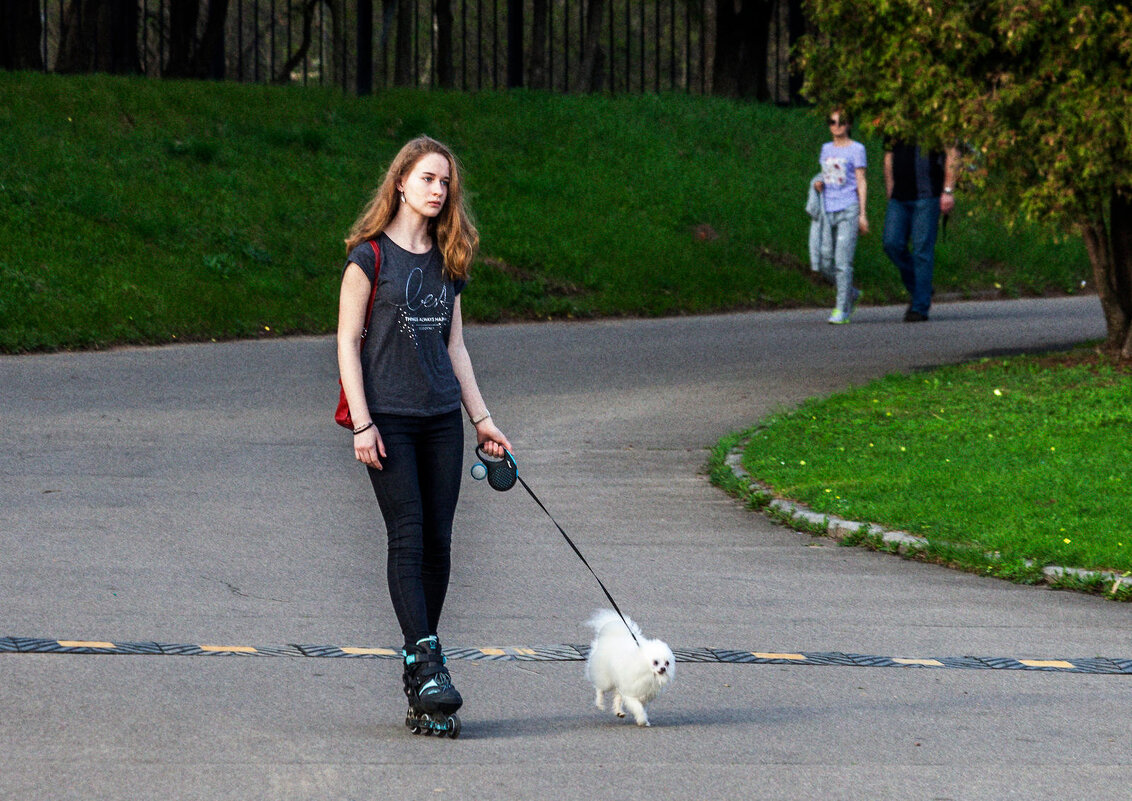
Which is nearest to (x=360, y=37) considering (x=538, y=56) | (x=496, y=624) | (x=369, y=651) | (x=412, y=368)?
(x=538, y=56)

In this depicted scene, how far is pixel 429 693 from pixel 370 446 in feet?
2.62

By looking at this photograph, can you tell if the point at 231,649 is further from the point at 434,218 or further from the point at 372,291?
the point at 434,218

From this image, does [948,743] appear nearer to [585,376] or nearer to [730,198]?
[585,376]

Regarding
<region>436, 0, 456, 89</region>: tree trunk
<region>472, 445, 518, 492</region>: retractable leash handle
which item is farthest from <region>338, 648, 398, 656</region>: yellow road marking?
<region>436, 0, 456, 89</region>: tree trunk

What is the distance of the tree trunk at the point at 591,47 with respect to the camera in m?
30.5

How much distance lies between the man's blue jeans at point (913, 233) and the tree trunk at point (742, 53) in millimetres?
13094

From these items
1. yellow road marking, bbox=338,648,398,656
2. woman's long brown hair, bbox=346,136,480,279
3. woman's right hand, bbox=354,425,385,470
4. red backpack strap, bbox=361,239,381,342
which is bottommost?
yellow road marking, bbox=338,648,398,656

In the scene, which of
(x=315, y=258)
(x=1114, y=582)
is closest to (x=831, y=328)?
(x=315, y=258)

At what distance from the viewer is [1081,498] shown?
910 centimetres

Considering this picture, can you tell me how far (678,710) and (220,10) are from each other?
78.6 ft

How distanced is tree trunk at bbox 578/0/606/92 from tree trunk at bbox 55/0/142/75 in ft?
26.7

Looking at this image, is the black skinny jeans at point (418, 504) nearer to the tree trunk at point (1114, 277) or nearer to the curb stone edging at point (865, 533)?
the curb stone edging at point (865, 533)

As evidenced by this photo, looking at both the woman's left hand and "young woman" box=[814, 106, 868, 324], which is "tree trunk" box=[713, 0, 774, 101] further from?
the woman's left hand

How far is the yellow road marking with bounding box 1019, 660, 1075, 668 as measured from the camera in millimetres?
6594
